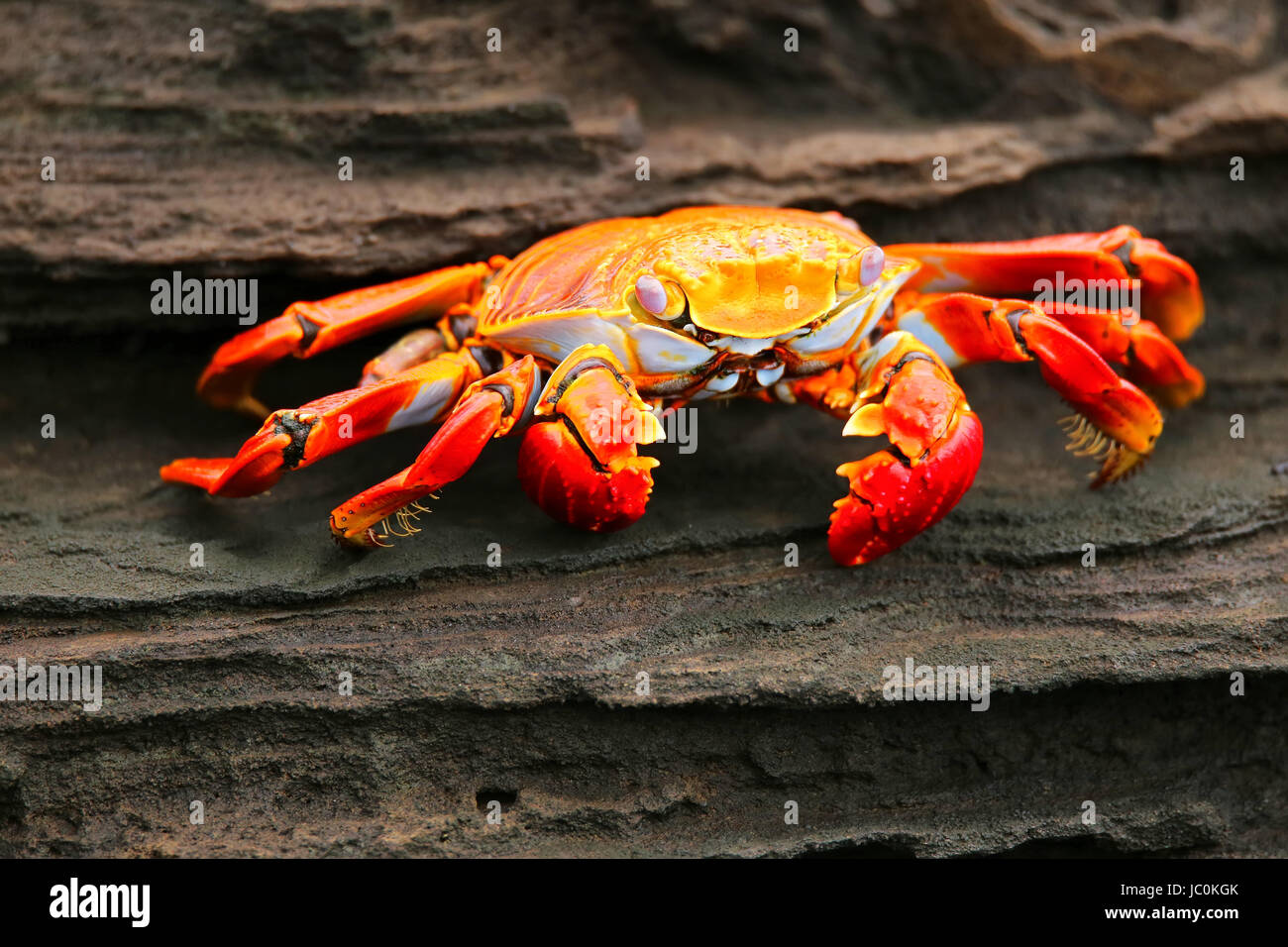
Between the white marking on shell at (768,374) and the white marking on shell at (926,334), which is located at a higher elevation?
the white marking on shell at (926,334)

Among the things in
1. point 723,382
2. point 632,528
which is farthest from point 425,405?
point 723,382

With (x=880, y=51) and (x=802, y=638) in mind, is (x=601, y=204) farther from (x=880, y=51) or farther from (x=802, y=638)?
(x=802, y=638)

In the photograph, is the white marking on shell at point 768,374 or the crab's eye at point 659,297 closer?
the crab's eye at point 659,297

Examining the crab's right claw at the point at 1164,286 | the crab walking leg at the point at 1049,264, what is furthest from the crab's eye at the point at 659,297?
the crab's right claw at the point at 1164,286

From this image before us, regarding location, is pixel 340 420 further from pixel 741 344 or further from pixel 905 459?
pixel 905 459

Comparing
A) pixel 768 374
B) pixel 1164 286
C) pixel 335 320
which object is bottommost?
pixel 768 374

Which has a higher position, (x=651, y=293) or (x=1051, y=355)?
(x=651, y=293)

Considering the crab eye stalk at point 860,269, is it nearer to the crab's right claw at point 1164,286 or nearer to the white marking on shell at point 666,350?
the white marking on shell at point 666,350

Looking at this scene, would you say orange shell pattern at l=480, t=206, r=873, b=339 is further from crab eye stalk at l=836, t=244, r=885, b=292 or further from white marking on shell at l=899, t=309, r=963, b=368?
white marking on shell at l=899, t=309, r=963, b=368
